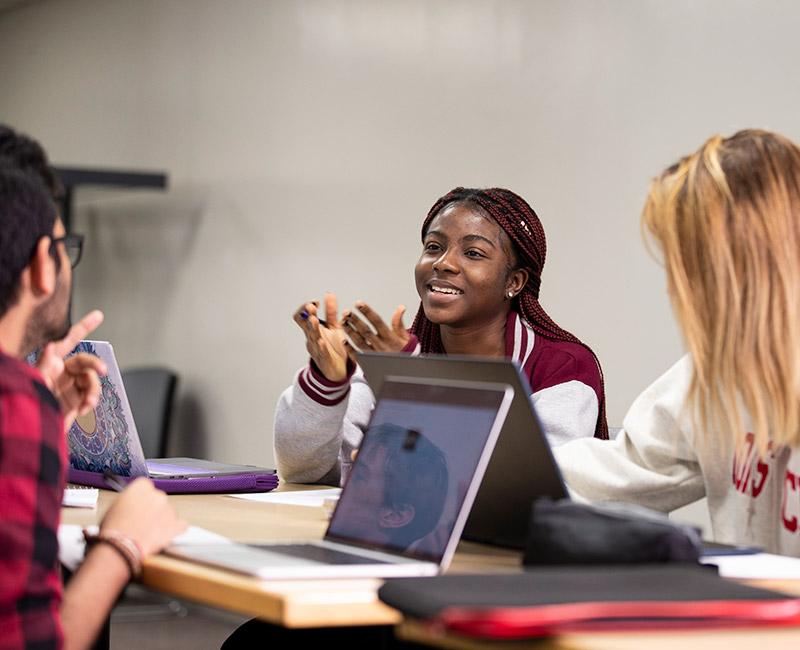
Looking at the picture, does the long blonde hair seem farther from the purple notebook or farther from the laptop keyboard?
the purple notebook

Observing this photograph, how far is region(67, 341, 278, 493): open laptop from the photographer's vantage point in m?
2.18

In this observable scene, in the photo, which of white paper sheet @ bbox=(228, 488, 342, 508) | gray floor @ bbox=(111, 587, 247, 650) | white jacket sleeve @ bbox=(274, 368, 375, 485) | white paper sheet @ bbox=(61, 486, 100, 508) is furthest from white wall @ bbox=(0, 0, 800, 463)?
white paper sheet @ bbox=(61, 486, 100, 508)

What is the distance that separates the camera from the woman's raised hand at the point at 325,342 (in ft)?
7.85

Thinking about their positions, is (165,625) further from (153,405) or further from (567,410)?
(567,410)

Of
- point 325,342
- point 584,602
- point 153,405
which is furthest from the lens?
point 153,405

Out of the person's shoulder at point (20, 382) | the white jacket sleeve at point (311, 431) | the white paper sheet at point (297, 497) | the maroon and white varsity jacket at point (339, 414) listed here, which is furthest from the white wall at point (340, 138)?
the person's shoulder at point (20, 382)

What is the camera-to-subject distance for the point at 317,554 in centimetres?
148

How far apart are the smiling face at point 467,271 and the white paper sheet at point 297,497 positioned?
2.11 feet

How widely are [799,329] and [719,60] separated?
1.98 metres

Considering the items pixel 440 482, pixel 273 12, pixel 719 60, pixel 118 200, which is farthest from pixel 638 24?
pixel 118 200

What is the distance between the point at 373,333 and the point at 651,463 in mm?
821

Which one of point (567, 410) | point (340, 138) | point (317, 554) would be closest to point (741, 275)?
point (317, 554)

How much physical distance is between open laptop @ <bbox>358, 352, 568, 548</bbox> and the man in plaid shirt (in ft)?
1.28

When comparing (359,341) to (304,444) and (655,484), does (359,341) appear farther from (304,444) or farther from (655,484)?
(655,484)
